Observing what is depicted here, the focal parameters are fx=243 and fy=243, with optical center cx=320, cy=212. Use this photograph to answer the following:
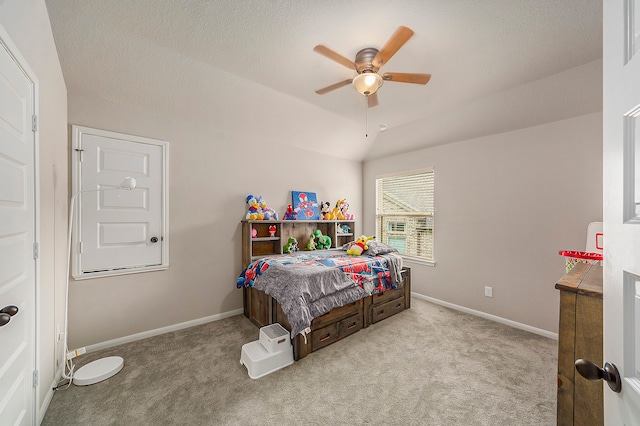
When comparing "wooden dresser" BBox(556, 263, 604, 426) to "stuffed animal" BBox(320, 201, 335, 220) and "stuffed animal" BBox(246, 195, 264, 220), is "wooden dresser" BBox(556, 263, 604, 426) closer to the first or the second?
"stuffed animal" BBox(246, 195, 264, 220)

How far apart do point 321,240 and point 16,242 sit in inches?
126

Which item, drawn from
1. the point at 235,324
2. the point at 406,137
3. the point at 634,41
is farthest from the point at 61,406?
the point at 406,137

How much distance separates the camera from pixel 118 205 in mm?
2512

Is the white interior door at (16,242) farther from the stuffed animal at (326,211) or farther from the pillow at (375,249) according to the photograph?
the stuffed animal at (326,211)

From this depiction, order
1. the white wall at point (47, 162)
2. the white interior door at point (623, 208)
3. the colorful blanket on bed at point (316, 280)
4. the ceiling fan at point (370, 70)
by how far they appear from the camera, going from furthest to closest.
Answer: the colorful blanket on bed at point (316, 280) < the ceiling fan at point (370, 70) < the white wall at point (47, 162) < the white interior door at point (623, 208)

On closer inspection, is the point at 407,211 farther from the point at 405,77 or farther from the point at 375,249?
the point at 405,77

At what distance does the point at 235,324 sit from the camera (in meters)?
2.96

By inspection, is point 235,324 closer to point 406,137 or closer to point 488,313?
point 488,313

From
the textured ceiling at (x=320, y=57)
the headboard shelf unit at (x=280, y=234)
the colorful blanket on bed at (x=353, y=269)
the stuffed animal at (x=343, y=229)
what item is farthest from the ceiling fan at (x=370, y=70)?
the stuffed animal at (x=343, y=229)

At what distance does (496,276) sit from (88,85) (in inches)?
195

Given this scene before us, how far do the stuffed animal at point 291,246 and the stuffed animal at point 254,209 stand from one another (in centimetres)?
61

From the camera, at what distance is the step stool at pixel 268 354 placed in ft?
6.57

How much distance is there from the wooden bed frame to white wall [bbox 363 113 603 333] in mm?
852

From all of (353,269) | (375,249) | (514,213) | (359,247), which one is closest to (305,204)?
(359,247)
